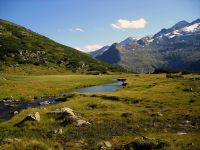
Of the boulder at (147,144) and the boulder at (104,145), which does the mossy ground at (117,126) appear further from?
the boulder at (104,145)

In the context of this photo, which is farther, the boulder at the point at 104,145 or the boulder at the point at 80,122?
the boulder at the point at 80,122

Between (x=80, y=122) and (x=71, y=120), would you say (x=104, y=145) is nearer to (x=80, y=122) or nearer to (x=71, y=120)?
(x=80, y=122)

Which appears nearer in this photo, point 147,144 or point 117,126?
point 147,144

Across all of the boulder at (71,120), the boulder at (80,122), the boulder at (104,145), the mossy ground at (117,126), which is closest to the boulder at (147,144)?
the mossy ground at (117,126)

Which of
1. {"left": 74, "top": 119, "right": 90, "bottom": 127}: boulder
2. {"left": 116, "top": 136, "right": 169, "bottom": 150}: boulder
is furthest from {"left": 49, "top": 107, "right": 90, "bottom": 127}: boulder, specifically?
{"left": 116, "top": 136, "right": 169, "bottom": 150}: boulder

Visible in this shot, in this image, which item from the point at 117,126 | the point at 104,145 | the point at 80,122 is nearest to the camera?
the point at 104,145

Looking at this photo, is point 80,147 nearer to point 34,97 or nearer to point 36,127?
point 36,127

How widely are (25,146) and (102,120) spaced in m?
17.1

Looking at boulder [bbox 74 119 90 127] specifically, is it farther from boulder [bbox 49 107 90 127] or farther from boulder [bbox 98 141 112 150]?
boulder [bbox 98 141 112 150]

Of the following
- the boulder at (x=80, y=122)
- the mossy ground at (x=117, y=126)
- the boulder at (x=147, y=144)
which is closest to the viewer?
the boulder at (x=147, y=144)

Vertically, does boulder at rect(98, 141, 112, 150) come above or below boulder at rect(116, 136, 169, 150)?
below

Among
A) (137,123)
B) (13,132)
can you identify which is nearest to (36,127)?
(13,132)

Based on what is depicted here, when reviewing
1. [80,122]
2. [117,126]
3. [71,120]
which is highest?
[71,120]

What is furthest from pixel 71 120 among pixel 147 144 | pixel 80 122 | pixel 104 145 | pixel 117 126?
pixel 147 144
